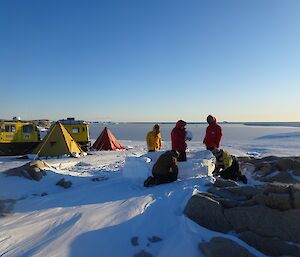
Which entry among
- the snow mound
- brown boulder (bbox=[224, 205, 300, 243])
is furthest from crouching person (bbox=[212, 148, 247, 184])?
brown boulder (bbox=[224, 205, 300, 243])

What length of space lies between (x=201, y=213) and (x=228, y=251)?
3.95ft

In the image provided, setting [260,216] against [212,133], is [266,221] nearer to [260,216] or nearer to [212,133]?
[260,216]

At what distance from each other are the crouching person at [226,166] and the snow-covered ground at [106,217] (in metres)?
0.48

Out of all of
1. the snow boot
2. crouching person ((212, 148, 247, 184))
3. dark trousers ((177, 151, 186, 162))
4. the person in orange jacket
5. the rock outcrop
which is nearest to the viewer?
the rock outcrop

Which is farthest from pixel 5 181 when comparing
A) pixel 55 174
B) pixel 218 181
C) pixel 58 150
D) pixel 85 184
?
pixel 58 150

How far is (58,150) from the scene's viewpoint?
18.7m

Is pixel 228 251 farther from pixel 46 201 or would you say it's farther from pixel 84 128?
pixel 84 128

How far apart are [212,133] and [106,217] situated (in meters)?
5.16

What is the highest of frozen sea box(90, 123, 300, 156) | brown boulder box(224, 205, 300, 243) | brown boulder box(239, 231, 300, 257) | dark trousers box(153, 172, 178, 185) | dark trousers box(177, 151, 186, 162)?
dark trousers box(177, 151, 186, 162)

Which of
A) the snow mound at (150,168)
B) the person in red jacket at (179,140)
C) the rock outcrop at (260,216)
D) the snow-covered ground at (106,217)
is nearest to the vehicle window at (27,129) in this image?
the snow-covered ground at (106,217)

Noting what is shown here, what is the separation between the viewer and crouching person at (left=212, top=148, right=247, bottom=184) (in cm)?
1001

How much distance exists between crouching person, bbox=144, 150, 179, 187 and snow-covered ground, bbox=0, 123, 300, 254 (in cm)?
24

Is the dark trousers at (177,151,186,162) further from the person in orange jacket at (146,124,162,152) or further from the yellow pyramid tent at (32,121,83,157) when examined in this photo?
the yellow pyramid tent at (32,121,83,157)

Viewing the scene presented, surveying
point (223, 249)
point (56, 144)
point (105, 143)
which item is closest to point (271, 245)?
point (223, 249)
